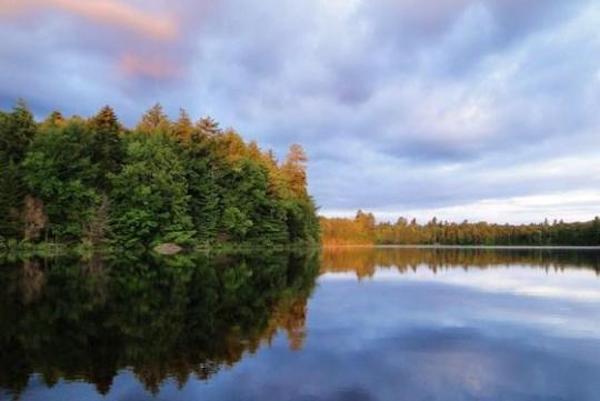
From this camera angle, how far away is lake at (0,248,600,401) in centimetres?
955

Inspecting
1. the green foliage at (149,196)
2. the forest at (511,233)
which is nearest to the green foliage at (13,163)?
the green foliage at (149,196)

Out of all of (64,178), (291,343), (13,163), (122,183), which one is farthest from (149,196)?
(291,343)

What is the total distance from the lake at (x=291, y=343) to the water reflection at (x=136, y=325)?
0.05 metres

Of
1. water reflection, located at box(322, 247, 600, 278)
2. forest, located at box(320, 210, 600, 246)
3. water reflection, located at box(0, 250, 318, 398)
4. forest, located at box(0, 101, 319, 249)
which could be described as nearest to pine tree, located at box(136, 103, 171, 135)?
forest, located at box(0, 101, 319, 249)

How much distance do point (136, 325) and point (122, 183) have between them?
158 ft

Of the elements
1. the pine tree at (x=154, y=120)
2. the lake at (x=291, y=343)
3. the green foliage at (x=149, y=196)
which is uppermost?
the pine tree at (x=154, y=120)

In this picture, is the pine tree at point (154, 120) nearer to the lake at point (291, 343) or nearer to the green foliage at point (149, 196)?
the green foliage at point (149, 196)

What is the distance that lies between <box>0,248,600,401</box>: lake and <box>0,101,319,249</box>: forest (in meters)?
34.5

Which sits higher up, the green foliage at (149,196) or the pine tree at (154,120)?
the pine tree at (154,120)

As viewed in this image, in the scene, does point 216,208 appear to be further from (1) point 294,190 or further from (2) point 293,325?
(2) point 293,325

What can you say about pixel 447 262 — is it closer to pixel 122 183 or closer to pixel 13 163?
pixel 122 183

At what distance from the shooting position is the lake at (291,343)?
955 cm

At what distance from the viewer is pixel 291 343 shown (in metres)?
13.3

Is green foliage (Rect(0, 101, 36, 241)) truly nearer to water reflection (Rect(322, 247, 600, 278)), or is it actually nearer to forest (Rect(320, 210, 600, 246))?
water reflection (Rect(322, 247, 600, 278))
